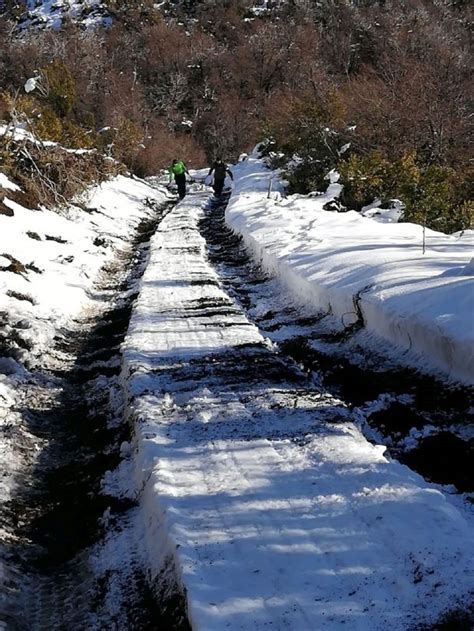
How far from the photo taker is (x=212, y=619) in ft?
8.70

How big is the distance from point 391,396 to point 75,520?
8.39ft

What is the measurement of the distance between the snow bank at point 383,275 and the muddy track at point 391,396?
233 millimetres

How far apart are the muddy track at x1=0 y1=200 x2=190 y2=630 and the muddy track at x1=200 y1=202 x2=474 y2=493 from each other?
182 centimetres

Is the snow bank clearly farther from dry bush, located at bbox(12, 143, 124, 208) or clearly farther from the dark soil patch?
dry bush, located at bbox(12, 143, 124, 208)

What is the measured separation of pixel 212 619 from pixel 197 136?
45526 mm

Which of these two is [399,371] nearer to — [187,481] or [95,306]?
[187,481]

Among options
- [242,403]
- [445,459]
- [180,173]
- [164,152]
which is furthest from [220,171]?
[445,459]

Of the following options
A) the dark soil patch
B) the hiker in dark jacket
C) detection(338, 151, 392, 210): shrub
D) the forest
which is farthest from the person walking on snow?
the dark soil patch

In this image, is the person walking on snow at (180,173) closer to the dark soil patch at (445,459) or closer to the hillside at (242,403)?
the hillside at (242,403)

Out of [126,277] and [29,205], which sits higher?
[29,205]

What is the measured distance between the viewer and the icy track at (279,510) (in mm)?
2715

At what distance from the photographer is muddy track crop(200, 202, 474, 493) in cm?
406

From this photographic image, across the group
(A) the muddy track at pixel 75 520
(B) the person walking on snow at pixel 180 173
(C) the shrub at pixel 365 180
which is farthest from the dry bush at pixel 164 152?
(A) the muddy track at pixel 75 520

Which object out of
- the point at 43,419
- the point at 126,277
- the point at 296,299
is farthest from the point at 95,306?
the point at 43,419
